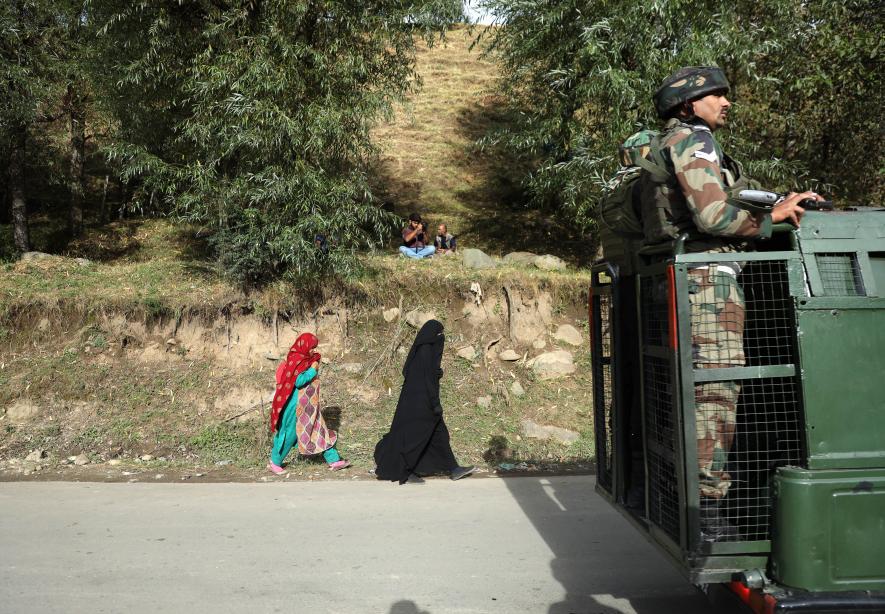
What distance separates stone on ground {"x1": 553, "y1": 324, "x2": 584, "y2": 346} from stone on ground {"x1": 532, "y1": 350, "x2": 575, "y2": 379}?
20.0 inches

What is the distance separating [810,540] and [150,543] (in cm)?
461

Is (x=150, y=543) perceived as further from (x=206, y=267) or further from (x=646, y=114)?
(x=646, y=114)

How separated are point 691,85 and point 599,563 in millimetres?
3160

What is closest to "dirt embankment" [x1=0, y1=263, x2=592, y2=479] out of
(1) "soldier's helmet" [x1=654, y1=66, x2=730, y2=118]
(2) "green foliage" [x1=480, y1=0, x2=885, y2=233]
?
(2) "green foliage" [x1=480, y1=0, x2=885, y2=233]

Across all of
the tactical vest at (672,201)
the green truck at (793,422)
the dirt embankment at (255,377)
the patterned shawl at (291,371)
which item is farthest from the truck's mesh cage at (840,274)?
the patterned shawl at (291,371)

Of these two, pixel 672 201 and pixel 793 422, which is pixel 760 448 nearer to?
pixel 793 422

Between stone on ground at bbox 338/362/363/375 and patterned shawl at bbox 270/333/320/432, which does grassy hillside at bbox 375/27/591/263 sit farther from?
patterned shawl at bbox 270/333/320/432

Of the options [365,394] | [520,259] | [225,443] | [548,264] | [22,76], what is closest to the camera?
[225,443]

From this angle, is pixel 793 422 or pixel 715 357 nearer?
pixel 793 422

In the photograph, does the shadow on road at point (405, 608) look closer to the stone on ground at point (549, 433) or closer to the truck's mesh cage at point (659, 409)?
the truck's mesh cage at point (659, 409)

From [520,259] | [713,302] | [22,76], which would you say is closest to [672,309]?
[713,302]

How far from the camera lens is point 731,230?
324 cm

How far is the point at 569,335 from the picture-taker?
12.3 metres

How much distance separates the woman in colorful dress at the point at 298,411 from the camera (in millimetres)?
8219
